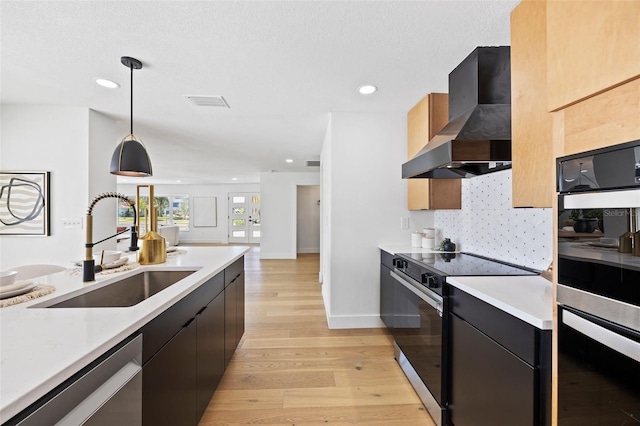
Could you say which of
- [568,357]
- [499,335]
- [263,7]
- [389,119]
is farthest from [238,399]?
[389,119]

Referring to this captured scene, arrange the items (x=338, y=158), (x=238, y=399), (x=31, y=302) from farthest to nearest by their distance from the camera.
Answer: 1. (x=338, y=158)
2. (x=238, y=399)
3. (x=31, y=302)

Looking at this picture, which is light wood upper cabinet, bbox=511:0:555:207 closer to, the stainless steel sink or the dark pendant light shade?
the stainless steel sink

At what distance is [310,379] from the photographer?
2.04 m

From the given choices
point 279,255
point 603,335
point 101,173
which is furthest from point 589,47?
point 279,255

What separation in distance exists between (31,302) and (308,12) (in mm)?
1877

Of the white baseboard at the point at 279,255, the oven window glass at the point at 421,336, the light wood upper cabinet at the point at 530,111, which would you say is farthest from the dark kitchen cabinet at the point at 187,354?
the white baseboard at the point at 279,255

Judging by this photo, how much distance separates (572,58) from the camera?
34.9 inches

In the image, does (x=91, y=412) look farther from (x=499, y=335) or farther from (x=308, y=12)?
(x=308, y=12)

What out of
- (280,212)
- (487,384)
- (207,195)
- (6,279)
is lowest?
(487,384)

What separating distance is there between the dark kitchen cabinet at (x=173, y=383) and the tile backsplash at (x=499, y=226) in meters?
2.08

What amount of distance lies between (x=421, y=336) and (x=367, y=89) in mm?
2021

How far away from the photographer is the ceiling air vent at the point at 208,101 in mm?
2540

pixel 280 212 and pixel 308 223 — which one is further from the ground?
pixel 280 212

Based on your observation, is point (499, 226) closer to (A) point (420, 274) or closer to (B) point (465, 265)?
(B) point (465, 265)
